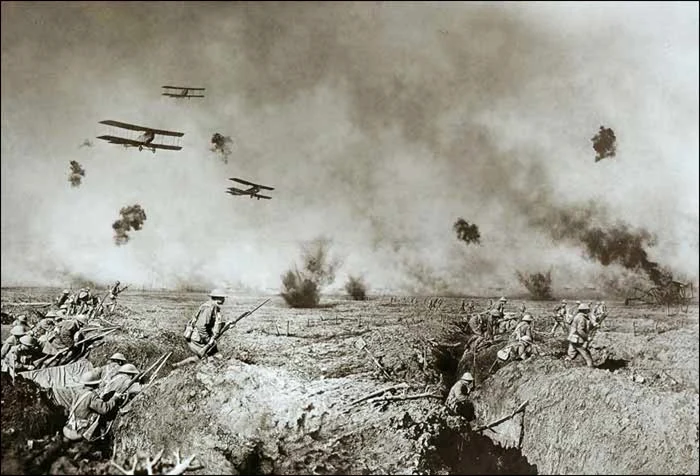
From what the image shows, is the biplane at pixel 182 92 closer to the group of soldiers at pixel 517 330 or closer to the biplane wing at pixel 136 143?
the biplane wing at pixel 136 143

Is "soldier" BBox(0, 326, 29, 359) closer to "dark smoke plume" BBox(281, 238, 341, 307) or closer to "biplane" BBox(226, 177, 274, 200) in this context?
"biplane" BBox(226, 177, 274, 200)

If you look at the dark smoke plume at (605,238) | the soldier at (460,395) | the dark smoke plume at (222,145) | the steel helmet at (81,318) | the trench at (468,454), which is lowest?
the trench at (468,454)

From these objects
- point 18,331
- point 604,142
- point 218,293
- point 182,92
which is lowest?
point 18,331

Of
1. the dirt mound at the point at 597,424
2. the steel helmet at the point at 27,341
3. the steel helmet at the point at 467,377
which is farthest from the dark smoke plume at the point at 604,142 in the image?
the steel helmet at the point at 27,341

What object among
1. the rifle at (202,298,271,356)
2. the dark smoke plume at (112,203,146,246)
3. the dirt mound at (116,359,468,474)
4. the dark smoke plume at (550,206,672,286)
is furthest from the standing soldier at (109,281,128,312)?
the dark smoke plume at (550,206,672,286)

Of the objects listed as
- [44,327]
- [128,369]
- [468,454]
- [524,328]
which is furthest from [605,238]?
[44,327]

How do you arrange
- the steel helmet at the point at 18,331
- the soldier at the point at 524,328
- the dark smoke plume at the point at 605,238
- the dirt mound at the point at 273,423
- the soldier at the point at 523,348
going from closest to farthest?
the dirt mound at the point at 273,423
the soldier at the point at 523,348
the soldier at the point at 524,328
the dark smoke plume at the point at 605,238
the steel helmet at the point at 18,331

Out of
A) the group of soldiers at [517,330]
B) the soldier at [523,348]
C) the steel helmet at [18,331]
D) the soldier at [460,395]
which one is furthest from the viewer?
the steel helmet at [18,331]

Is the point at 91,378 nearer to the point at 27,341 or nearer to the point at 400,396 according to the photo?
the point at 27,341
